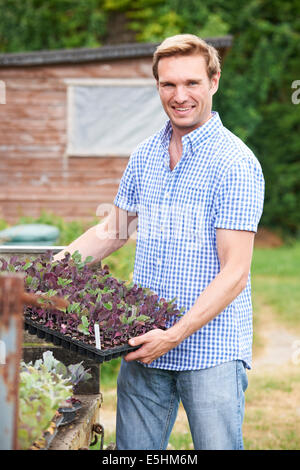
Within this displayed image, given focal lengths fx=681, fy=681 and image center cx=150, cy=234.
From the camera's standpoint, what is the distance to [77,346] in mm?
2205

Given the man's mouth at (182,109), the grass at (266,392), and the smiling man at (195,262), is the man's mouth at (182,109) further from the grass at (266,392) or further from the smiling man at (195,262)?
the grass at (266,392)

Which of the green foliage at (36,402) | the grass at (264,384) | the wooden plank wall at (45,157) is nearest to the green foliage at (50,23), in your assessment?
the wooden plank wall at (45,157)

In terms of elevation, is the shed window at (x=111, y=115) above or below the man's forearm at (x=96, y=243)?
above

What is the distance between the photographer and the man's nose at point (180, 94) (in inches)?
101

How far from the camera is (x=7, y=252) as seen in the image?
130 inches

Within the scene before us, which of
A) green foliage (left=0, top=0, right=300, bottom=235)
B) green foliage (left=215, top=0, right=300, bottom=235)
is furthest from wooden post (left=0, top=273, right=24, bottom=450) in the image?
green foliage (left=215, top=0, right=300, bottom=235)

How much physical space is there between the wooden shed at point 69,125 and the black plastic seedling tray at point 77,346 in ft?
32.4

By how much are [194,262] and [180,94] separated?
64 cm

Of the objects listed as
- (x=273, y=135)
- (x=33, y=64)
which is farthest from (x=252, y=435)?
(x=273, y=135)

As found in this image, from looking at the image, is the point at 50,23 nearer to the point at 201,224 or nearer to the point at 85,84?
the point at 85,84

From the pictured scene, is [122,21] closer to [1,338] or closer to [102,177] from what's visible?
[102,177]

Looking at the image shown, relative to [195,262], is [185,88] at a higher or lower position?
higher

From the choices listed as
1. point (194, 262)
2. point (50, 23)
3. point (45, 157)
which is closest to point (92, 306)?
point (194, 262)

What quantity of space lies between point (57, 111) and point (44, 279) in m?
10.4
